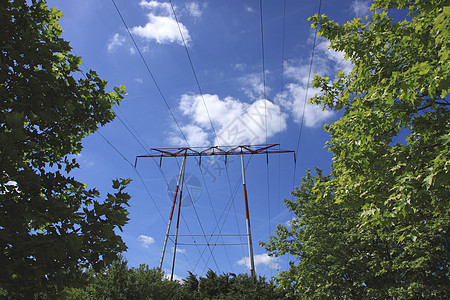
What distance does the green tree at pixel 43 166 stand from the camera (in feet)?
11.0

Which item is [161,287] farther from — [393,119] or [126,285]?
[393,119]

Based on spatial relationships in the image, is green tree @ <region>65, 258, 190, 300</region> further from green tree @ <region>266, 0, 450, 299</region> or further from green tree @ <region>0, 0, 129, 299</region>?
green tree @ <region>266, 0, 450, 299</region>

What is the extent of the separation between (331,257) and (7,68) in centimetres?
1465

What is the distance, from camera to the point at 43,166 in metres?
5.18

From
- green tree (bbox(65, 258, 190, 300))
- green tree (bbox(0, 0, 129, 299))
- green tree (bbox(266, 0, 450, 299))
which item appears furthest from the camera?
green tree (bbox(65, 258, 190, 300))

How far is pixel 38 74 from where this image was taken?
4.36 meters

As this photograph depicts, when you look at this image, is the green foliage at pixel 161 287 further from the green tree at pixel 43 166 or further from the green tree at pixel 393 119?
the green tree at pixel 393 119

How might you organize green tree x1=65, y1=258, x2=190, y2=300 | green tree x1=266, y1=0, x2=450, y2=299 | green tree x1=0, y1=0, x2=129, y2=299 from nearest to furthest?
green tree x1=0, y1=0, x2=129, y2=299 < green tree x1=266, y1=0, x2=450, y2=299 < green tree x1=65, y1=258, x2=190, y2=300

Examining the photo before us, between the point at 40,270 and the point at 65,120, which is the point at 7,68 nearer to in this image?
the point at 65,120

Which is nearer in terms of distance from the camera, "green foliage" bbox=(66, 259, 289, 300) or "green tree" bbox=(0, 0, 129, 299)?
"green tree" bbox=(0, 0, 129, 299)

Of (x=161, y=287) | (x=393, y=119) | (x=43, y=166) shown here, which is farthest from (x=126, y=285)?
(x=393, y=119)

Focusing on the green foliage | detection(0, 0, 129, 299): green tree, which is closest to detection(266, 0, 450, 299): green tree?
detection(0, 0, 129, 299): green tree

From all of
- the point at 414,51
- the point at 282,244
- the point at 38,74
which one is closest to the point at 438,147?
the point at 414,51

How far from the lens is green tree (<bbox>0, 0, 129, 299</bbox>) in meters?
3.36
